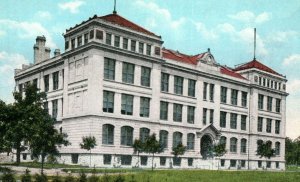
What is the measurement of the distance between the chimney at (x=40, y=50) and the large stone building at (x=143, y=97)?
158mm

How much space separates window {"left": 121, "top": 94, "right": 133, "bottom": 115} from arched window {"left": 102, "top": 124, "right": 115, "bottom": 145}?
261cm

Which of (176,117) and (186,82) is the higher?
(186,82)

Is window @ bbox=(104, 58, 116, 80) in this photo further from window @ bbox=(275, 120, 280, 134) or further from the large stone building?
window @ bbox=(275, 120, 280, 134)

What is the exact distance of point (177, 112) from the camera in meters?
60.4

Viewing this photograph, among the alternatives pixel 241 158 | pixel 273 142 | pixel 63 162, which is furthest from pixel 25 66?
pixel 273 142

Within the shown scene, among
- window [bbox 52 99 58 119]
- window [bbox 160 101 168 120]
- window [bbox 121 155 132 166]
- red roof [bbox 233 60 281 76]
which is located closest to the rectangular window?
window [bbox 52 99 58 119]

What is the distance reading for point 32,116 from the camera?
47625 millimetres

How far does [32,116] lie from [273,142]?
1791 inches

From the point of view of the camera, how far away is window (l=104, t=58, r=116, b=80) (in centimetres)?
5149

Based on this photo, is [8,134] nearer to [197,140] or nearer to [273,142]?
[197,140]

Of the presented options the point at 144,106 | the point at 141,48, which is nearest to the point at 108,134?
the point at 144,106

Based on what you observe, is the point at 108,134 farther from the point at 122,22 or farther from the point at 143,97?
the point at 122,22

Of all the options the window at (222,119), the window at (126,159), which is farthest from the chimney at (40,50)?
the window at (222,119)

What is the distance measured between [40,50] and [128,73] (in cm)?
2358
